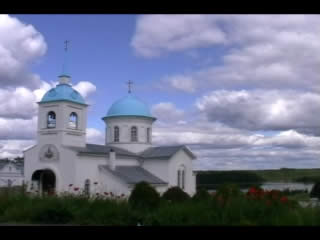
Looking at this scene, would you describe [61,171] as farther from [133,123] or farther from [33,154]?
[133,123]

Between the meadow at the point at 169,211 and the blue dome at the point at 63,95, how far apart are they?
26.3 metres

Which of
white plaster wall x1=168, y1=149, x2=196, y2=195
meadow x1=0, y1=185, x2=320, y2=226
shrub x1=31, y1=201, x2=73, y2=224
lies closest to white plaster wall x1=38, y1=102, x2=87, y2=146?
white plaster wall x1=168, y1=149, x2=196, y2=195

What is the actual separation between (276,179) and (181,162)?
12964 millimetres

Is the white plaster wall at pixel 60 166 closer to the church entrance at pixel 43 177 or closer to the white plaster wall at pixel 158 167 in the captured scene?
the church entrance at pixel 43 177

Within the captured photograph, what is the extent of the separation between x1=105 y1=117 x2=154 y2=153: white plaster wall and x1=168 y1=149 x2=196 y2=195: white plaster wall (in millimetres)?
4203

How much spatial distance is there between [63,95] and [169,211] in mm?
29169

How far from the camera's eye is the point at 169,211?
8.76 meters

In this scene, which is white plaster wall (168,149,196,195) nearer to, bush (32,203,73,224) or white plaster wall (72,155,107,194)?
white plaster wall (72,155,107,194)

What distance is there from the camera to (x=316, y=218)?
22.4ft

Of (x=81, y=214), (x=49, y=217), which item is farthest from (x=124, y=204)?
(x=49, y=217)

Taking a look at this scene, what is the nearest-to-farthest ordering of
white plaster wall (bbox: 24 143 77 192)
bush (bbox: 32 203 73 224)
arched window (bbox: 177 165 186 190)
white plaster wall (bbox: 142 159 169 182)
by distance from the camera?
1. bush (bbox: 32 203 73 224)
2. white plaster wall (bbox: 24 143 77 192)
3. white plaster wall (bbox: 142 159 169 182)
4. arched window (bbox: 177 165 186 190)

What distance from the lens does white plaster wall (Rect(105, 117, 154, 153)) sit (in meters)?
45.2

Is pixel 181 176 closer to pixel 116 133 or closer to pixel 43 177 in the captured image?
pixel 116 133
